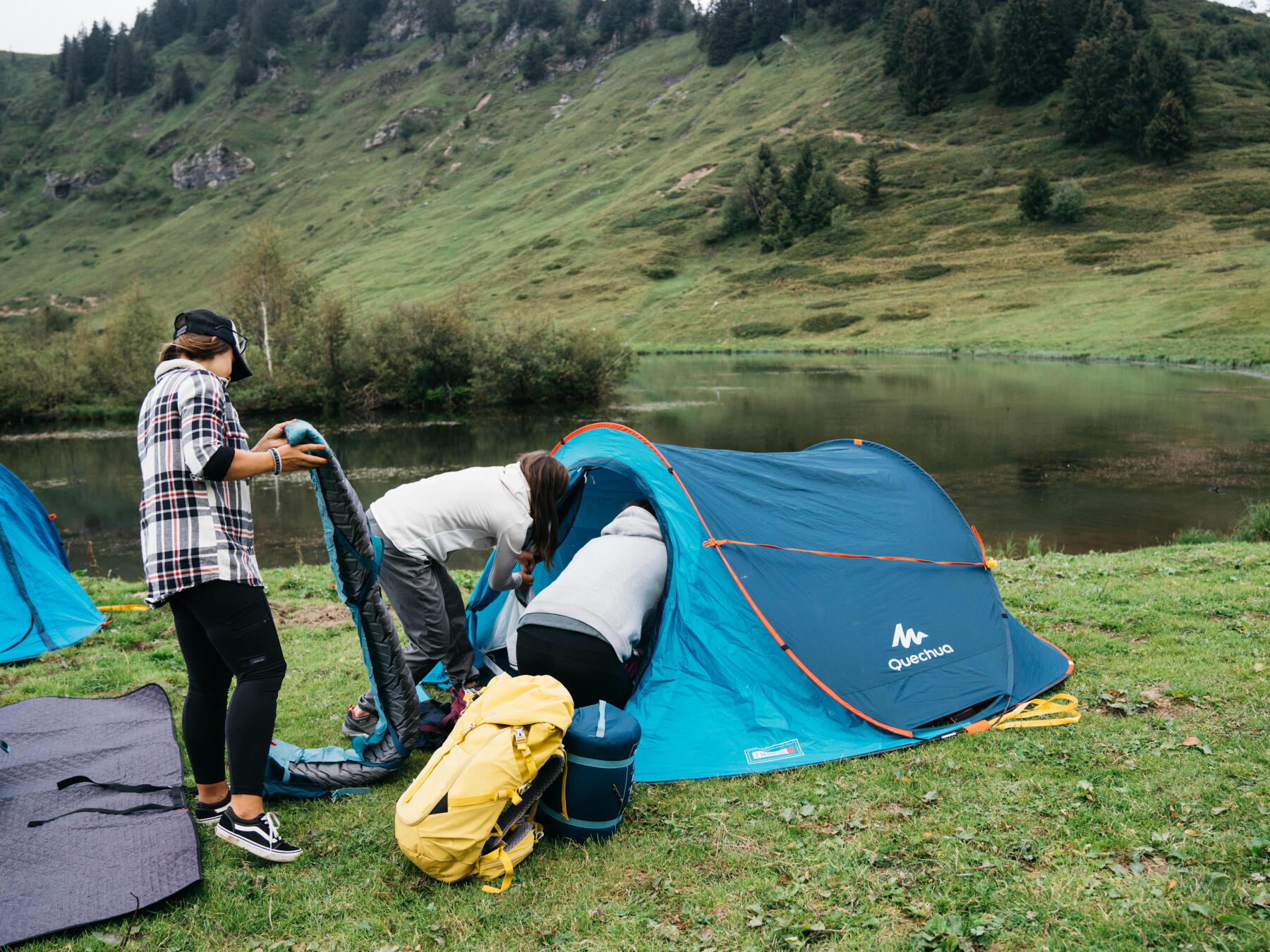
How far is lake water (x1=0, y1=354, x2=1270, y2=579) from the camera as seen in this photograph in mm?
16781

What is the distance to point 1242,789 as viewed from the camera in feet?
14.6

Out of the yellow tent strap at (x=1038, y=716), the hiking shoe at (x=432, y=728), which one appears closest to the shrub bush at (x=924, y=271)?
the yellow tent strap at (x=1038, y=716)

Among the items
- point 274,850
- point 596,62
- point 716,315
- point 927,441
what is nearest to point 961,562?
point 274,850

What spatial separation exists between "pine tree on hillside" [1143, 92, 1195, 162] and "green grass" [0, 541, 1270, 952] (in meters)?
94.7

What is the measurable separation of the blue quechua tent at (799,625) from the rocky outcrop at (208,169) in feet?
591

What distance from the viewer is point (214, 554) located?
12.9 ft

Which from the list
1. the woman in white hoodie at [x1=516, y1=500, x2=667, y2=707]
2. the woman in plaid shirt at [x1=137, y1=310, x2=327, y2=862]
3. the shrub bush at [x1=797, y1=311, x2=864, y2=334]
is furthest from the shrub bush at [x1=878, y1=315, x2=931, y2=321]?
the woman in plaid shirt at [x1=137, y1=310, x2=327, y2=862]

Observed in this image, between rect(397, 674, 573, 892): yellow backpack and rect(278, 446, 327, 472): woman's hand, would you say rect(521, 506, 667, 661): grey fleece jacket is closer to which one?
rect(397, 674, 573, 892): yellow backpack

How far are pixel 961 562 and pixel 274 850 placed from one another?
18.1 ft

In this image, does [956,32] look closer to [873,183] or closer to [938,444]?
[873,183]

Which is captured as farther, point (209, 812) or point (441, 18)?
point (441, 18)

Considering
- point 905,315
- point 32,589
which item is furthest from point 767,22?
point 32,589

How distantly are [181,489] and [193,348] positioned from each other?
0.76m

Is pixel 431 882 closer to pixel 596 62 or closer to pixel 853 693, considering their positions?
pixel 853 693
